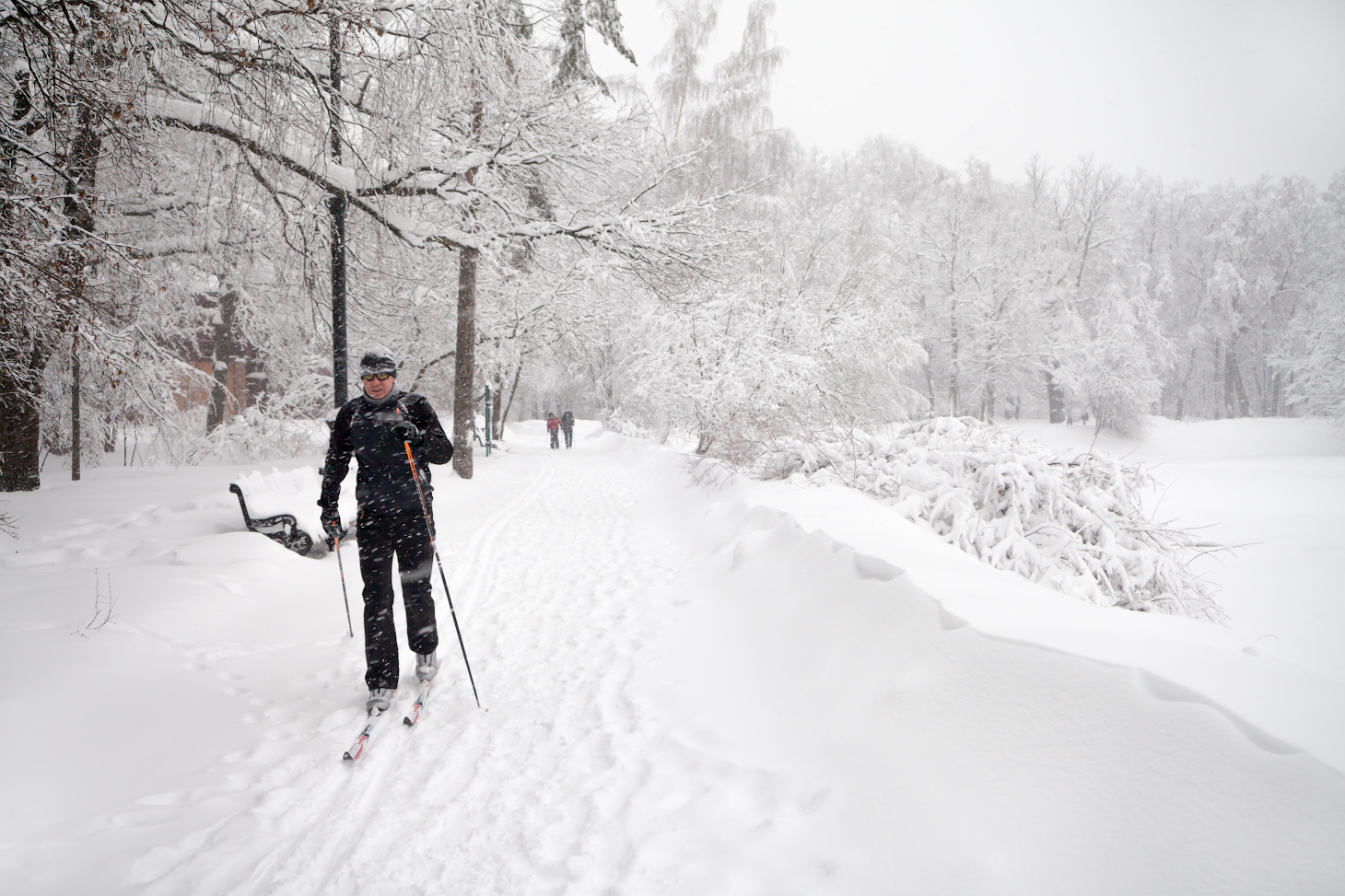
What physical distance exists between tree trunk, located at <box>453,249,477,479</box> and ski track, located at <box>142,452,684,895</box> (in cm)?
897

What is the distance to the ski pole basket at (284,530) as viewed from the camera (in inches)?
248

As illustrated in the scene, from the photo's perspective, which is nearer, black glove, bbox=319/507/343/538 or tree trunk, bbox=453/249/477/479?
black glove, bbox=319/507/343/538

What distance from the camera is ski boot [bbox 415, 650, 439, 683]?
3.96 meters

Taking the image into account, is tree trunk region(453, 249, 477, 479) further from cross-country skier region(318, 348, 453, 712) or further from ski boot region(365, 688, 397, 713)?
ski boot region(365, 688, 397, 713)

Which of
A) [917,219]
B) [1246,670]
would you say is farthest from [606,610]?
[917,219]

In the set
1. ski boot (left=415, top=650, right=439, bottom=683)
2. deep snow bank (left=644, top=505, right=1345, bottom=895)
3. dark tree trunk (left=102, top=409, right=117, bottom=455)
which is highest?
dark tree trunk (left=102, top=409, right=117, bottom=455)

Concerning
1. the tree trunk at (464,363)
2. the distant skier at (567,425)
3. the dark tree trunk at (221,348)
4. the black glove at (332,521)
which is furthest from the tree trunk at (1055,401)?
the black glove at (332,521)

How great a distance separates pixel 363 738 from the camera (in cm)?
329

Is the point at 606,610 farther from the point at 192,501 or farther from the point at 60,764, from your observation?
the point at 192,501

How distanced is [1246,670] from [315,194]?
368 inches

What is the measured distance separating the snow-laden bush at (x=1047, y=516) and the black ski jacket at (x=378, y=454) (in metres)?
5.13

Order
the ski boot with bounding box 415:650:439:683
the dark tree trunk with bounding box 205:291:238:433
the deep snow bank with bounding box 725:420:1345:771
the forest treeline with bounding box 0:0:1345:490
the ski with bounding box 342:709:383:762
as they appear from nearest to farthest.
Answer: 1. the deep snow bank with bounding box 725:420:1345:771
2. the ski with bounding box 342:709:383:762
3. the ski boot with bounding box 415:650:439:683
4. the forest treeline with bounding box 0:0:1345:490
5. the dark tree trunk with bounding box 205:291:238:433

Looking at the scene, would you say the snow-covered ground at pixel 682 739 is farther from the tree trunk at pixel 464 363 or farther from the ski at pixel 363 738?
the tree trunk at pixel 464 363

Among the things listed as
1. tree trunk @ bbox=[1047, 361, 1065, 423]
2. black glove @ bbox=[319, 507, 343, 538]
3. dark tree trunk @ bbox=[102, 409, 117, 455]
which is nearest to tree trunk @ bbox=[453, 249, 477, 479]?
dark tree trunk @ bbox=[102, 409, 117, 455]
